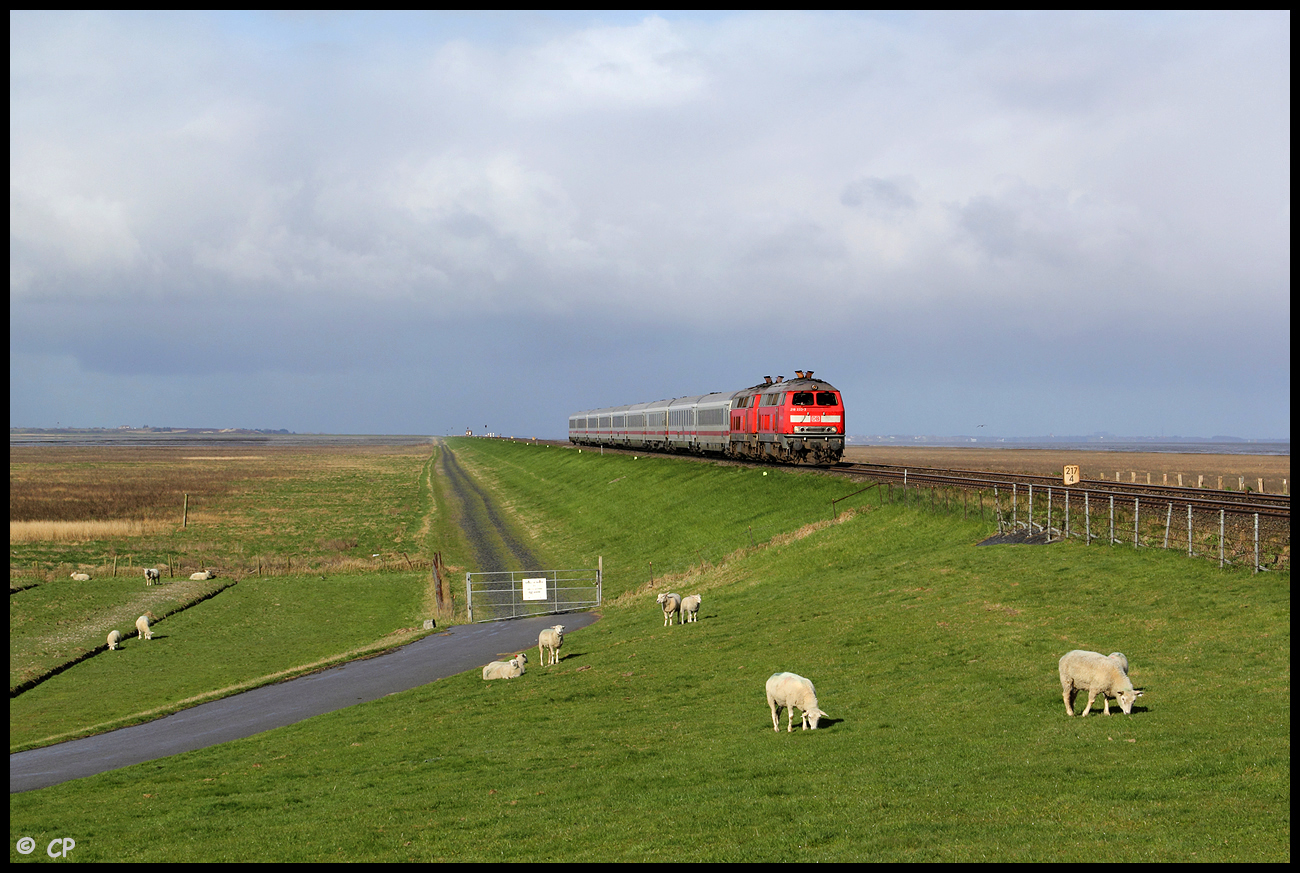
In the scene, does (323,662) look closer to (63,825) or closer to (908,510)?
(63,825)

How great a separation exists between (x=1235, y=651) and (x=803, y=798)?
44.3ft

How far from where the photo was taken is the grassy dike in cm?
1464

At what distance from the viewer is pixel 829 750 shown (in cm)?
1947

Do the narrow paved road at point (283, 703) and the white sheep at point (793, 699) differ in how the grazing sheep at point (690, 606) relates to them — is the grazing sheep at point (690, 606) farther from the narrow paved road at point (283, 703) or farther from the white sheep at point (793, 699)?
the white sheep at point (793, 699)

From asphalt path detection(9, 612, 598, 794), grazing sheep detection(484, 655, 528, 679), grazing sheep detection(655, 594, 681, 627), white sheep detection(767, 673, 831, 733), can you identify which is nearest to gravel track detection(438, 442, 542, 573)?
asphalt path detection(9, 612, 598, 794)

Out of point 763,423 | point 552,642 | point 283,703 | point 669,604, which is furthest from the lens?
point 763,423

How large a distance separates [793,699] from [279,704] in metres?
19.8

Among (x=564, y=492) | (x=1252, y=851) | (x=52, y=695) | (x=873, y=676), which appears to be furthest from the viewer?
(x=564, y=492)

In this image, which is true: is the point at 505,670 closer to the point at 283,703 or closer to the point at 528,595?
the point at 283,703

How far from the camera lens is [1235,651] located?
2397 centimetres

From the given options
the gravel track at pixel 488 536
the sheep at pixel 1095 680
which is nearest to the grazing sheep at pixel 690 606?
the sheep at pixel 1095 680

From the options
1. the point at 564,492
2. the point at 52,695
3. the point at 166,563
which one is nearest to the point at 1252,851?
the point at 52,695

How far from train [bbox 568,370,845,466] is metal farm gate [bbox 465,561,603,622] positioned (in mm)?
17639

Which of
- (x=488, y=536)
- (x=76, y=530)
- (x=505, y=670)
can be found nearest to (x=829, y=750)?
(x=505, y=670)
